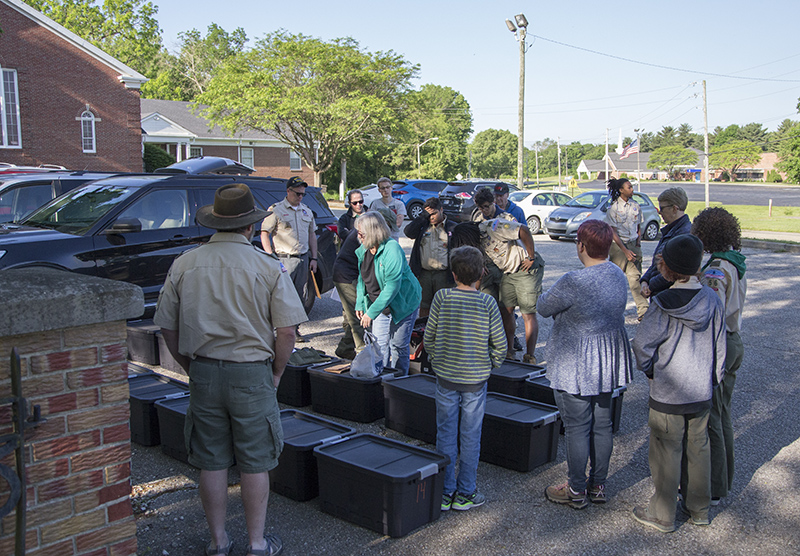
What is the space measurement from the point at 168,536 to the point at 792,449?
460 centimetres

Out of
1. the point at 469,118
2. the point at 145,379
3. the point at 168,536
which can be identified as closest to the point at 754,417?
the point at 168,536

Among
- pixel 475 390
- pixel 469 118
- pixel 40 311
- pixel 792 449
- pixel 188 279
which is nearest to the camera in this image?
pixel 40 311

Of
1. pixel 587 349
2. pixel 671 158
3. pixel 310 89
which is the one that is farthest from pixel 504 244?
pixel 671 158

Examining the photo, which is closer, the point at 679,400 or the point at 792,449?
the point at 679,400

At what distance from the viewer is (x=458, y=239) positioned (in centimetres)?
669

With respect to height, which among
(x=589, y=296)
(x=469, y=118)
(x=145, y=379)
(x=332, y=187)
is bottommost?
(x=145, y=379)

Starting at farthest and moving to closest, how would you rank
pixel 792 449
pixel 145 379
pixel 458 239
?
pixel 458 239, pixel 145 379, pixel 792 449

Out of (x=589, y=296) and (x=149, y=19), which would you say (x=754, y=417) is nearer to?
(x=589, y=296)

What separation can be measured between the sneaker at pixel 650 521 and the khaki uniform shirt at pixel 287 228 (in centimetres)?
496

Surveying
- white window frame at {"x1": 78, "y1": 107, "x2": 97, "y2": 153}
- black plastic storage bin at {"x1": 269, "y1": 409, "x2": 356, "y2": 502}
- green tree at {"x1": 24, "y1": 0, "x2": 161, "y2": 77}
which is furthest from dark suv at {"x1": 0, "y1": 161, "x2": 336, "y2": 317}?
green tree at {"x1": 24, "y1": 0, "x2": 161, "y2": 77}

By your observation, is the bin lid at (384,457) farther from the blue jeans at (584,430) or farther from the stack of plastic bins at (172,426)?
the stack of plastic bins at (172,426)

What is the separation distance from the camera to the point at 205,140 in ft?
140

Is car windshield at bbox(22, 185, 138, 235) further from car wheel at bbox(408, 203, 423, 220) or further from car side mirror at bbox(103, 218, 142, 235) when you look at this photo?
car wheel at bbox(408, 203, 423, 220)

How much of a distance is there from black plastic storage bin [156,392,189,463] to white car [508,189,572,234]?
19650mm
